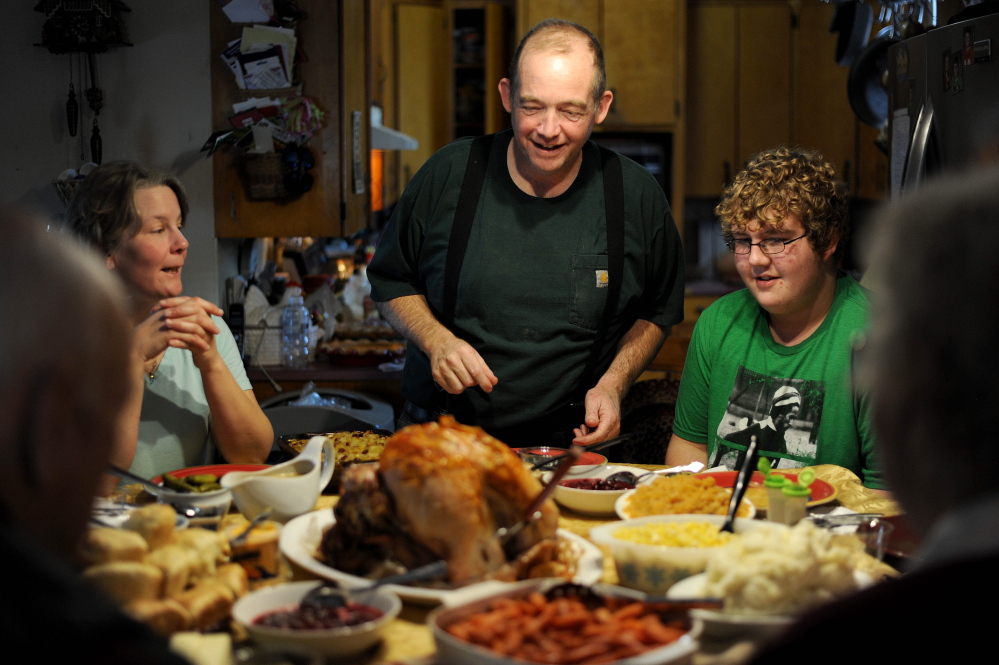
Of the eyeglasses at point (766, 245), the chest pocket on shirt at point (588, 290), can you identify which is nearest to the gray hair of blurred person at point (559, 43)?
the chest pocket on shirt at point (588, 290)

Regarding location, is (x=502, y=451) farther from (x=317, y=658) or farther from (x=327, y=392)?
(x=327, y=392)

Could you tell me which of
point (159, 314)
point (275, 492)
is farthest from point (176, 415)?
point (275, 492)

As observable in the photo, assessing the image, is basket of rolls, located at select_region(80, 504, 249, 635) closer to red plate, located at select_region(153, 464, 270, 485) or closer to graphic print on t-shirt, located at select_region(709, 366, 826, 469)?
red plate, located at select_region(153, 464, 270, 485)

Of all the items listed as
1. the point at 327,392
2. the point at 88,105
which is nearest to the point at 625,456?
the point at 327,392

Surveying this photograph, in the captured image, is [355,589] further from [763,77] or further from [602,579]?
[763,77]

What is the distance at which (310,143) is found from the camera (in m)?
3.96

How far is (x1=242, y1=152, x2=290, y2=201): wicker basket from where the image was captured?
3.86m

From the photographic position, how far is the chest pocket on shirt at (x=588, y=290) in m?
2.60

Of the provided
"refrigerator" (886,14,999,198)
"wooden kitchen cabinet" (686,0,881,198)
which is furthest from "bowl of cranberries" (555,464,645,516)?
"wooden kitchen cabinet" (686,0,881,198)

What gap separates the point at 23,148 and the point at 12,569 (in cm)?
338

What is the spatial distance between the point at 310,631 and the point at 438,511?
0.25 meters

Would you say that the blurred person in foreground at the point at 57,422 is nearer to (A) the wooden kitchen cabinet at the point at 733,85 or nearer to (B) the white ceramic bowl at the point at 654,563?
(B) the white ceramic bowl at the point at 654,563

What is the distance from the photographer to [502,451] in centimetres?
141

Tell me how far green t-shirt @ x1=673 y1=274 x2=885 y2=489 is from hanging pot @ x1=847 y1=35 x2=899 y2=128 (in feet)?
6.31
